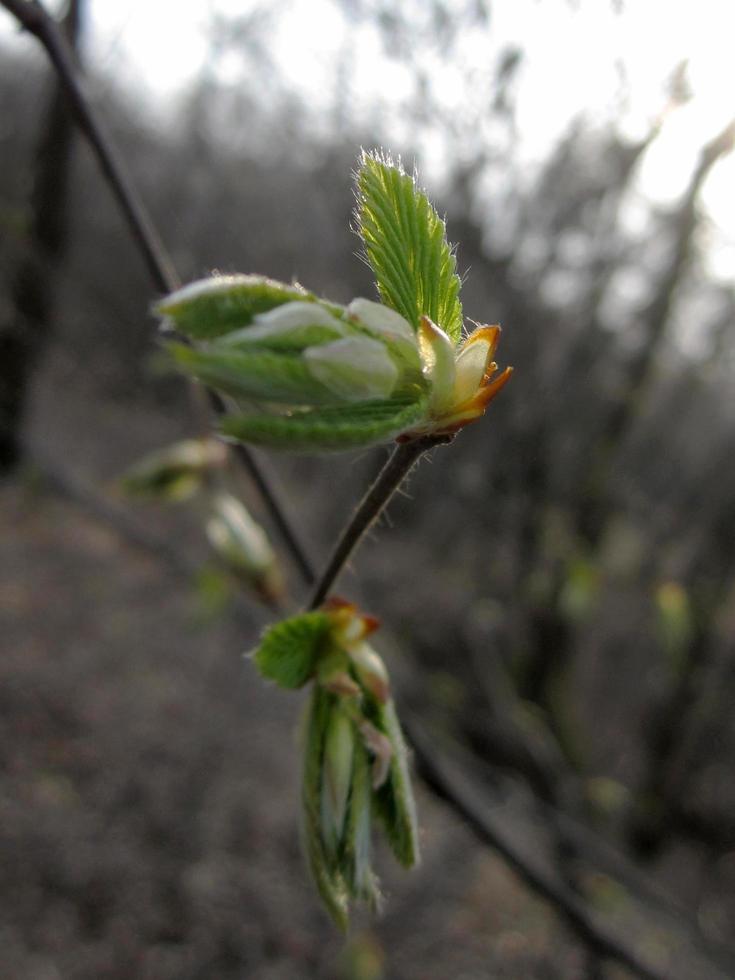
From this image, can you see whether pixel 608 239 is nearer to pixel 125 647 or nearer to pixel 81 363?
pixel 125 647

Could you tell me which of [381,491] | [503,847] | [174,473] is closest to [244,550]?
[174,473]

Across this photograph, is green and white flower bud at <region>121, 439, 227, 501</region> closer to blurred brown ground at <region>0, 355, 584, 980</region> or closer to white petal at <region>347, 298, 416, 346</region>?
blurred brown ground at <region>0, 355, 584, 980</region>

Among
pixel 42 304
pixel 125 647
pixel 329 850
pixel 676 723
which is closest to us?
pixel 329 850

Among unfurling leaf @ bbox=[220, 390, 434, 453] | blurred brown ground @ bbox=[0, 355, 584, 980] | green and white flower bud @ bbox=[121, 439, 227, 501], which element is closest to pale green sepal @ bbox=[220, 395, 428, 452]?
unfurling leaf @ bbox=[220, 390, 434, 453]

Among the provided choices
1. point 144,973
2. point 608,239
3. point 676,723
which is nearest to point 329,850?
point 608,239

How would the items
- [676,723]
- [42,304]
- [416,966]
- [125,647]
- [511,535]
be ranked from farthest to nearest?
1. [125,647]
2. [676,723]
3. [416,966]
4. [511,535]
5. [42,304]

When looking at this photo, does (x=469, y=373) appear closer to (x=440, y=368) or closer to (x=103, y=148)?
(x=440, y=368)

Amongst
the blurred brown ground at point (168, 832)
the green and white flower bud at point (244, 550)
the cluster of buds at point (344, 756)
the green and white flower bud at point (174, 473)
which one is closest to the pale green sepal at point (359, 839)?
the cluster of buds at point (344, 756)
